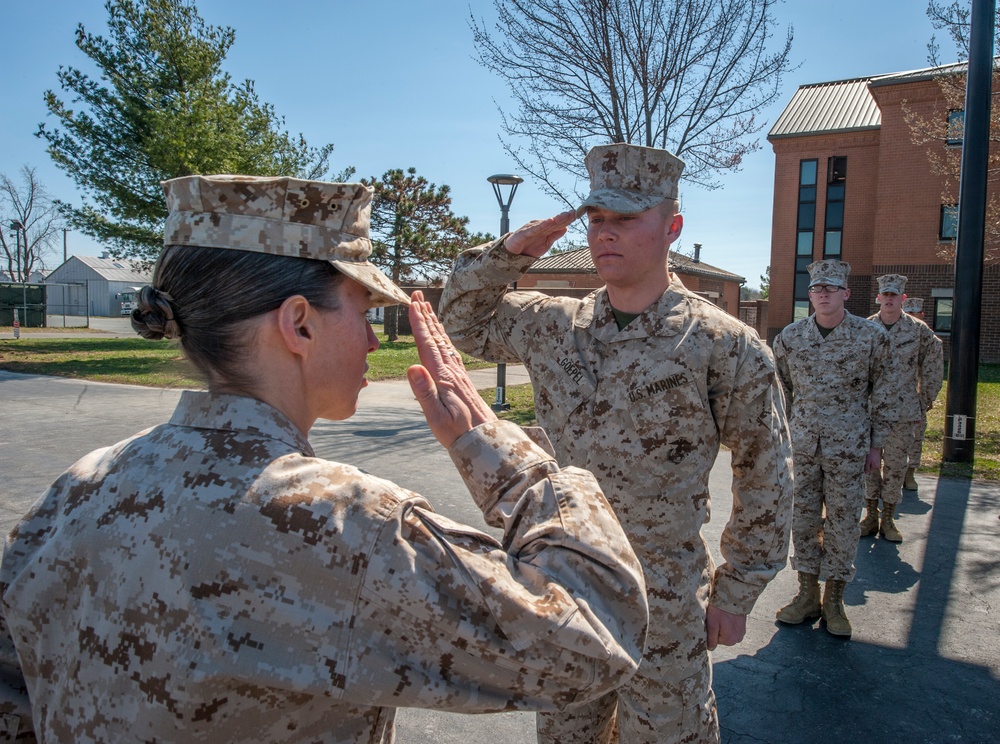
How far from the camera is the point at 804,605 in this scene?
463 cm

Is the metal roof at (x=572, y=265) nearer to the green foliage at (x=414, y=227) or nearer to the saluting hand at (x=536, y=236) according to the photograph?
the green foliage at (x=414, y=227)

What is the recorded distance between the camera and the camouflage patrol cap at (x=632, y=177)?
2.53 m

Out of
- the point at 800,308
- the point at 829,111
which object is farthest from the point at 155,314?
the point at 829,111

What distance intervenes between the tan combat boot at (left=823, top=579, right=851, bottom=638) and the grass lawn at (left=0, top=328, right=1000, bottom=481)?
4339mm

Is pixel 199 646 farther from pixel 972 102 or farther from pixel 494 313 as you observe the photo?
pixel 972 102

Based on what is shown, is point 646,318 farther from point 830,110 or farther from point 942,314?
point 830,110

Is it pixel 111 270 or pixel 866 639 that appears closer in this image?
pixel 866 639

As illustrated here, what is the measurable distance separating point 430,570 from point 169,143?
22.8 m

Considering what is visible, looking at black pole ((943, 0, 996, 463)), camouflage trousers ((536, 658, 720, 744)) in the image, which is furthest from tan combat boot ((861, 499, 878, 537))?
camouflage trousers ((536, 658, 720, 744))

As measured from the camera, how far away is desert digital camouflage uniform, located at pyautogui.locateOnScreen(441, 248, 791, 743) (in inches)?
90.7

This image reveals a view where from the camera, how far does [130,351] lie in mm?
22688

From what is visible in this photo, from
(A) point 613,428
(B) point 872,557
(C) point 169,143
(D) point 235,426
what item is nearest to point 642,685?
(A) point 613,428

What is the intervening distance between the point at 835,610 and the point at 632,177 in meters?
3.35

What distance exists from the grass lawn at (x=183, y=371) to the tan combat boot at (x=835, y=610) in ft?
14.2
